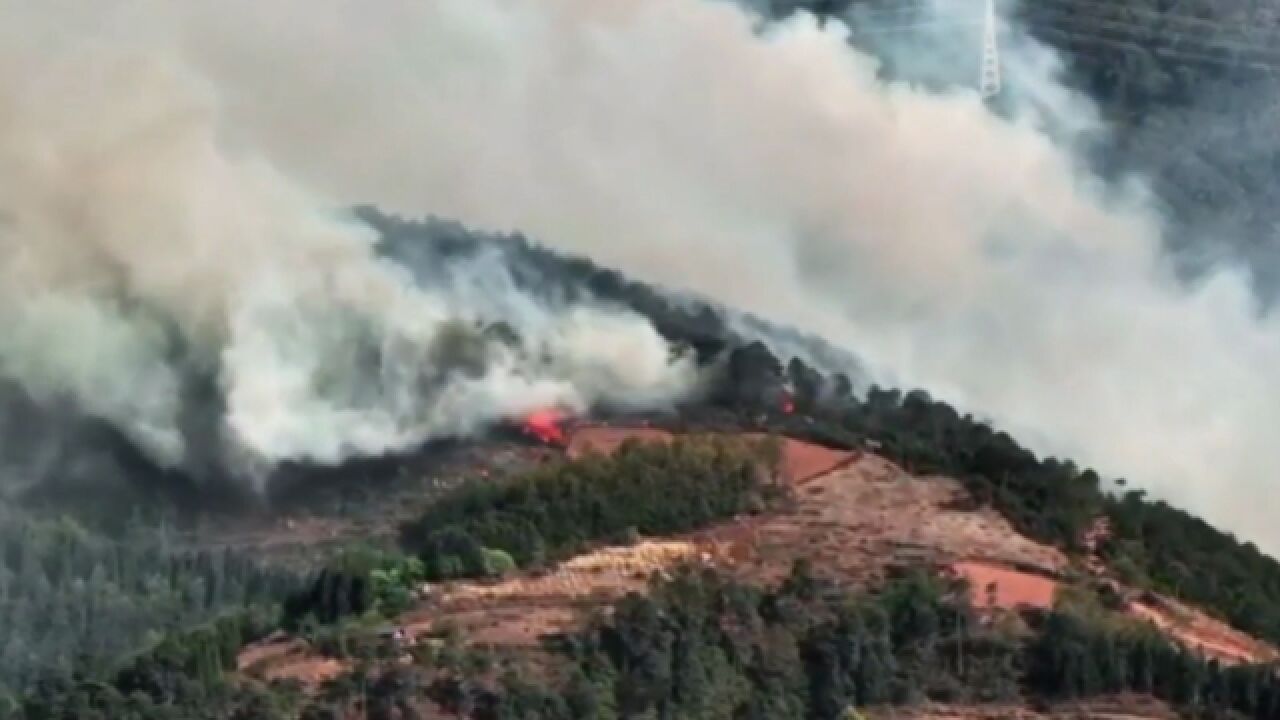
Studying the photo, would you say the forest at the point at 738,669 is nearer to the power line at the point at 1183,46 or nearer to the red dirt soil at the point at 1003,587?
the red dirt soil at the point at 1003,587

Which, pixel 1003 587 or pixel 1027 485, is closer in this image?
pixel 1003 587

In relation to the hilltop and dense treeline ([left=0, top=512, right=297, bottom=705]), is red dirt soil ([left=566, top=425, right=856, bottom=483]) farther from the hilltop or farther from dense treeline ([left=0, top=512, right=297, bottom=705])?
dense treeline ([left=0, top=512, right=297, bottom=705])

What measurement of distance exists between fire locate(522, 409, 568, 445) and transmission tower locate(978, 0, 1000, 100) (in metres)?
13.7

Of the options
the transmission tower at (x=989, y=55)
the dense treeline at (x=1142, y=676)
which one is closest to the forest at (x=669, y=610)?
the dense treeline at (x=1142, y=676)

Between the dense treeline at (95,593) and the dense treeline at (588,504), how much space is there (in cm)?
223

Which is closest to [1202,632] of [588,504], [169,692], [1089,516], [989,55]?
[1089,516]

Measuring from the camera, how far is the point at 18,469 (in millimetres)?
52344

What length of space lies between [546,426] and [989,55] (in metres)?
16.2

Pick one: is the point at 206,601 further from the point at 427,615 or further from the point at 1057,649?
the point at 1057,649

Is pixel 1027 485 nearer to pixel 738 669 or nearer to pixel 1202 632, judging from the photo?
pixel 1202 632

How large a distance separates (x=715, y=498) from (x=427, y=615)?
553 cm

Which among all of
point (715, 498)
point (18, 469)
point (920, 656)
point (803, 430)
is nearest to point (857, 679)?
point (920, 656)

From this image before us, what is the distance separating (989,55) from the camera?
2648 inches

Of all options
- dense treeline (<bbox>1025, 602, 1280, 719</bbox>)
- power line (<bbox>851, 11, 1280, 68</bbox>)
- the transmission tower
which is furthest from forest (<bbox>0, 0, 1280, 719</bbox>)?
power line (<bbox>851, 11, 1280, 68</bbox>)
